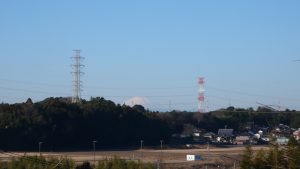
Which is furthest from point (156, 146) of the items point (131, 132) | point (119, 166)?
point (119, 166)

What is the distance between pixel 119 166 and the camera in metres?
30.2

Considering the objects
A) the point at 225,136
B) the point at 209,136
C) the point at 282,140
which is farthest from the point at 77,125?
the point at 282,140

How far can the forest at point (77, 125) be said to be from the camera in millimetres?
75438

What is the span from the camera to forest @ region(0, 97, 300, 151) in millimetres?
75438

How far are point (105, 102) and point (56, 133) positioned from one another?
52.6ft

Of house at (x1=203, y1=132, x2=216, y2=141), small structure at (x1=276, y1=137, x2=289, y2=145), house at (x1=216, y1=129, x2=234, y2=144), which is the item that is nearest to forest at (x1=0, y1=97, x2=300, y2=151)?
house at (x1=216, y1=129, x2=234, y2=144)

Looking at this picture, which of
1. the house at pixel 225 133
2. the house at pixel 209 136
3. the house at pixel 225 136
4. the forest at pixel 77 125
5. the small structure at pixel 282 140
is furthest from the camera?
the house at pixel 209 136

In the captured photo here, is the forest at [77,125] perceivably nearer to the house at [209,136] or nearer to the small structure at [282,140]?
the house at [209,136]

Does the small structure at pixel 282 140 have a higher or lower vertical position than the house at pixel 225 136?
lower

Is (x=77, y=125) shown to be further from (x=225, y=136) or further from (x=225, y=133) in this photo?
(x=225, y=133)

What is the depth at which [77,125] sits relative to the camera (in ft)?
269

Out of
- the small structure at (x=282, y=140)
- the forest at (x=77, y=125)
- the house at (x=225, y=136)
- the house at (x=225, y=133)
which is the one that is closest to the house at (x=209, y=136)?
the house at (x=225, y=136)

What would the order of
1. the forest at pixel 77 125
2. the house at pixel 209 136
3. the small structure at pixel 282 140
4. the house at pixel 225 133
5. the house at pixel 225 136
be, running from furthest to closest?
the house at pixel 209 136 → the house at pixel 225 133 → the house at pixel 225 136 → the forest at pixel 77 125 → the small structure at pixel 282 140

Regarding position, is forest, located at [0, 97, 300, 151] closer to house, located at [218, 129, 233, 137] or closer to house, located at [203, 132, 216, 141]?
house, located at [218, 129, 233, 137]
